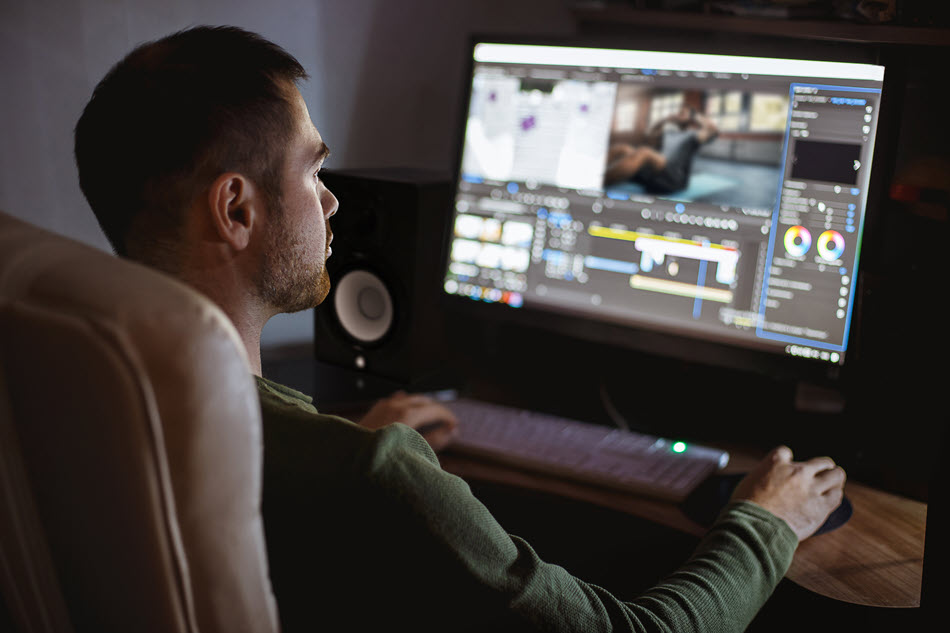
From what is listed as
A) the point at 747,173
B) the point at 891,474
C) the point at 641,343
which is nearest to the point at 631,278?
the point at 641,343

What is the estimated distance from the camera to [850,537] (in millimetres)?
951

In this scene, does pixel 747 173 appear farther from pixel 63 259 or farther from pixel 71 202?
pixel 71 202

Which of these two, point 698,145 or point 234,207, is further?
point 698,145

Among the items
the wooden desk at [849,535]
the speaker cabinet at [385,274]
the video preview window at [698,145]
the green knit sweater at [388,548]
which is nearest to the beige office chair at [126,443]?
the green knit sweater at [388,548]

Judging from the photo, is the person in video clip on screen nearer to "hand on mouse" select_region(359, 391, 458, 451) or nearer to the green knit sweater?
"hand on mouse" select_region(359, 391, 458, 451)

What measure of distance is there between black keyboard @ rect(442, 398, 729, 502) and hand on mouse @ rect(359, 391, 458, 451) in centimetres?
2

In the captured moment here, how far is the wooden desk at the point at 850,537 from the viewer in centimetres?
85

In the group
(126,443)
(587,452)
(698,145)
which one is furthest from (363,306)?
(126,443)

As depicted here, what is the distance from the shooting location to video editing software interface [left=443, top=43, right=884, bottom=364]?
1.11m

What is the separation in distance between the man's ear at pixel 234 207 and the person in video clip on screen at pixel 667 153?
659 millimetres

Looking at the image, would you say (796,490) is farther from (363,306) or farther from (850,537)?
(363,306)

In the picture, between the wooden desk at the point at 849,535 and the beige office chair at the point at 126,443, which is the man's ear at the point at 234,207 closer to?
the beige office chair at the point at 126,443

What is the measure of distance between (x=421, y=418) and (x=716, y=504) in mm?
414

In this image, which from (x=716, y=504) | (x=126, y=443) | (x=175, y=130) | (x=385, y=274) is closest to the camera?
(x=126, y=443)
